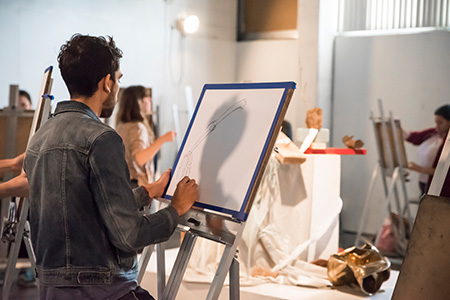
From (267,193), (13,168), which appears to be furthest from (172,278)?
(267,193)

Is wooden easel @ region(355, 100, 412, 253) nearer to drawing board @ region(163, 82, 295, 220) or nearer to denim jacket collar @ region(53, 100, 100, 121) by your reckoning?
drawing board @ region(163, 82, 295, 220)

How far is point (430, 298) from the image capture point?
1958 mm

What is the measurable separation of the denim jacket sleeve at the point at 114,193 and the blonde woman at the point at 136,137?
109 inches

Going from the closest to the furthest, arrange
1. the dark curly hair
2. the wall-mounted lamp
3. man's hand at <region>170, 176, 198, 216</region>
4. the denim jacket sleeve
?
the denim jacket sleeve, the dark curly hair, man's hand at <region>170, 176, 198, 216</region>, the wall-mounted lamp

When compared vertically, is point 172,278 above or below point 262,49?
below

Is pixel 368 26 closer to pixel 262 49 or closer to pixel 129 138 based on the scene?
pixel 262 49

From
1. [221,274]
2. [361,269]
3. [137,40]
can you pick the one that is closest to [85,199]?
[221,274]

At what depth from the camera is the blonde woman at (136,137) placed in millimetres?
4789

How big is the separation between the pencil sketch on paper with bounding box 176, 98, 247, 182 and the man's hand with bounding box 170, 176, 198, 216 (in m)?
0.28

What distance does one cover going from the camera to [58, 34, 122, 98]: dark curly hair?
189 cm

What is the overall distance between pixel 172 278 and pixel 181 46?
13.1ft

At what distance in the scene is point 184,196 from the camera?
2.15 m

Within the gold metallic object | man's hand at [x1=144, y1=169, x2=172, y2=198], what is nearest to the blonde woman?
the gold metallic object

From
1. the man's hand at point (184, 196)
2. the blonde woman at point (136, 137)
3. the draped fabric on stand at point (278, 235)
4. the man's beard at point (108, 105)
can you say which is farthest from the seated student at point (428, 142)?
the man's beard at point (108, 105)
